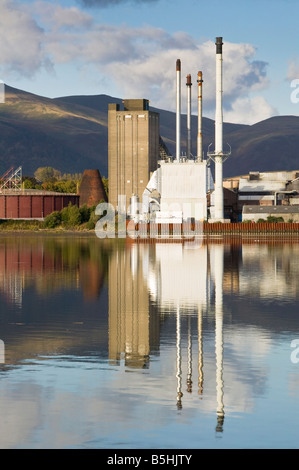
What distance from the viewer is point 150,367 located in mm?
18531

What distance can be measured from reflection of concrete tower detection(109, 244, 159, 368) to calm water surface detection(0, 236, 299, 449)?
0.15ft

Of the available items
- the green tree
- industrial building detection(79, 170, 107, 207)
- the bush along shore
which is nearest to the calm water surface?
the bush along shore

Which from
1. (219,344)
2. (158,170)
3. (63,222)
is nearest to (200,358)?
(219,344)

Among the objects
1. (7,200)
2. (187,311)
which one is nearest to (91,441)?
(187,311)

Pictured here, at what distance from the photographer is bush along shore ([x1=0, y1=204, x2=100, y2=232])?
456ft

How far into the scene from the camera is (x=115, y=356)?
65.7ft

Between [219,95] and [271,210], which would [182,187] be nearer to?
[271,210]

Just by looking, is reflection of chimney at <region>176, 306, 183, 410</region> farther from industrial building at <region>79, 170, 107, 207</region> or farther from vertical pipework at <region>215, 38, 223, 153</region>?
industrial building at <region>79, 170, 107, 207</region>

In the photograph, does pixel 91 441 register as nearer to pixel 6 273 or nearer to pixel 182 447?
pixel 182 447

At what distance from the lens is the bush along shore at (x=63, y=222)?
5477 inches

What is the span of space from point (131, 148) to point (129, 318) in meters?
123

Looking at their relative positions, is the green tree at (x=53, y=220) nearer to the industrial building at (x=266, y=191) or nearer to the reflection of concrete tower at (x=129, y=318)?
the industrial building at (x=266, y=191)

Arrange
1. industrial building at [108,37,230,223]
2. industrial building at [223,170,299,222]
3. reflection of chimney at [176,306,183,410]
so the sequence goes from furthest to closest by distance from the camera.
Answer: industrial building at [223,170,299,222] → industrial building at [108,37,230,223] → reflection of chimney at [176,306,183,410]

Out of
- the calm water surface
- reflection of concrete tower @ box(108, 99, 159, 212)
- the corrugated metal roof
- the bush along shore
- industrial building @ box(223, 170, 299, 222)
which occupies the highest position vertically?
reflection of concrete tower @ box(108, 99, 159, 212)
